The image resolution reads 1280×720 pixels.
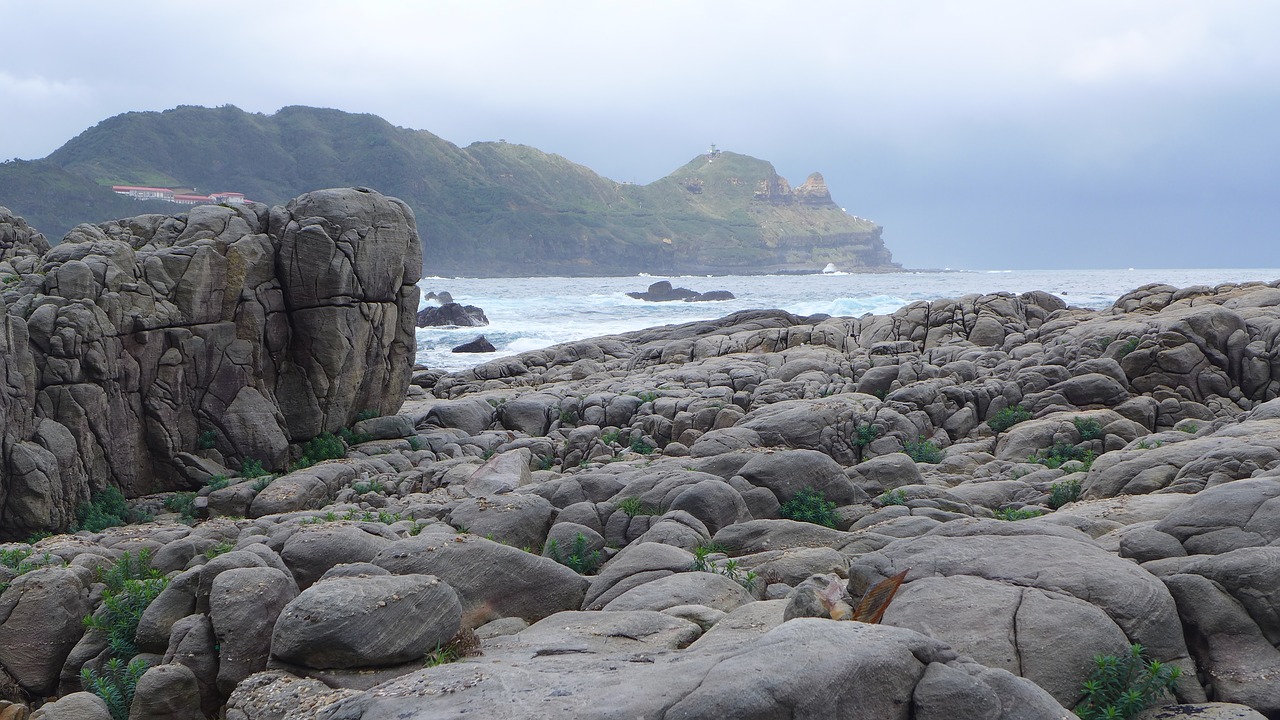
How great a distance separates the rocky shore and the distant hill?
7070 centimetres

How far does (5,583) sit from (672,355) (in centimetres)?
2210

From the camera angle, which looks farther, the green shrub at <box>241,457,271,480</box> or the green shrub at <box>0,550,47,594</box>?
the green shrub at <box>241,457,271,480</box>

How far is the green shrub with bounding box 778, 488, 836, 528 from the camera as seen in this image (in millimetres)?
13117

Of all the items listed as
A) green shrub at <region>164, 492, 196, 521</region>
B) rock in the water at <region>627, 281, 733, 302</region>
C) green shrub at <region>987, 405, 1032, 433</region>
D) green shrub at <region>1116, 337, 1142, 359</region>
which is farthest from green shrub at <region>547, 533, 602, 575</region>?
rock in the water at <region>627, 281, 733, 302</region>

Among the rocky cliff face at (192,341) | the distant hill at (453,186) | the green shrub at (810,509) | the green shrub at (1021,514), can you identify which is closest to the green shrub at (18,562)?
the rocky cliff face at (192,341)

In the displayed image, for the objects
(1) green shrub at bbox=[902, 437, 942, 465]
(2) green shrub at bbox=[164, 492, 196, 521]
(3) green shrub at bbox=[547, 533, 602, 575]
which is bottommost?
(2) green shrub at bbox=[164, 492, 196, 521]

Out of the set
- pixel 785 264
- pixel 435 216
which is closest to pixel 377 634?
pixel 435 216

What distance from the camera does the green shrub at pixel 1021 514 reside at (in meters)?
12.6

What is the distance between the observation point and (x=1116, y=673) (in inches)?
265

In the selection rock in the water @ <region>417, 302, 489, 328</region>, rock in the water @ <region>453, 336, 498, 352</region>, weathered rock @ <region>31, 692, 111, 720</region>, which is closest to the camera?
weathered rock @ <region>31, 692, 111, 720</region>

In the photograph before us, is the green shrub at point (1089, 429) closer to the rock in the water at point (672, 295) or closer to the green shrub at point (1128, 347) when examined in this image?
the green shrub at point (1128, 347)

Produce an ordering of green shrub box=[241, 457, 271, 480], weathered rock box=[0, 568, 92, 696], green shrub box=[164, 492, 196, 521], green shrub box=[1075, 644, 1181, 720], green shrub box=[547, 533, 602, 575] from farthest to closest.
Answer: green shrub box=[241, 457, 271, 480] → green shrub box=[164, 492, 196, 521] → green shrub box=[547, 533, 602, 575] → weathered rock box=[0, 568, 92, 696] → green shrub box=[1075, 644, 1181, 720]

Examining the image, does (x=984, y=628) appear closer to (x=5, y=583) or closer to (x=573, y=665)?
(x=573, y=665)

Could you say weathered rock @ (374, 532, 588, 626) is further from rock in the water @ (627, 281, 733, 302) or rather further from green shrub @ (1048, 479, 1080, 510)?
rock in the water @ (627, 281, 733, 302)
